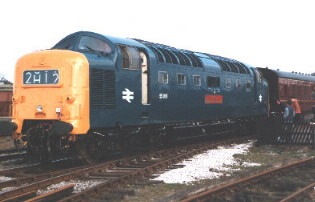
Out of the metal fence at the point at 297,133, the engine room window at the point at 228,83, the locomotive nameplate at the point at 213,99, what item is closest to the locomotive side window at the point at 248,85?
the engine room window at the point at 228,83

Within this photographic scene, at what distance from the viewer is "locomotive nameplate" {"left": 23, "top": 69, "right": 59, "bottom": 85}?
10.7 m

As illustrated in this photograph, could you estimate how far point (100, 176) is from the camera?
32.6ft

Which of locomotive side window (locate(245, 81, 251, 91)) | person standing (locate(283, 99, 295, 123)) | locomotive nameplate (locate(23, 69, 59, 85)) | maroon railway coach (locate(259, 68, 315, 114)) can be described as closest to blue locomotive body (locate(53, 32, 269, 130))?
locomotive side window (locate(245, 81, 251, 91))

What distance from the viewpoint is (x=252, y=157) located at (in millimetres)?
13055

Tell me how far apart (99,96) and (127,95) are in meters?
1.19

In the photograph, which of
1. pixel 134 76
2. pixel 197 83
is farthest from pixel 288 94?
pixel 134 76

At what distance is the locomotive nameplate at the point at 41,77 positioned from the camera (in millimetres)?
10703

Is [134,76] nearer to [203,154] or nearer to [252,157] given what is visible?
[203,154]

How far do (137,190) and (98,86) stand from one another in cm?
353

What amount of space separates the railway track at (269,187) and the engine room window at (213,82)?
6.50 metres

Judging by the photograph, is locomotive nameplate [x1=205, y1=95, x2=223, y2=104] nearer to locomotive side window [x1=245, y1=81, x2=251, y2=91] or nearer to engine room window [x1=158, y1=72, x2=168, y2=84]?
locomotive side window [x1=245, y1=81, x2=251, y2=91]

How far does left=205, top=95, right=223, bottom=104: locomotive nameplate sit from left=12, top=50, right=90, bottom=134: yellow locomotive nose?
22.7 ft

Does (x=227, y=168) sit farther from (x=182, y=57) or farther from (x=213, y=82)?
(x=213, y=82)

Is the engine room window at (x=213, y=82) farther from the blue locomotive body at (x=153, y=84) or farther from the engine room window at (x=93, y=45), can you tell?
the engine room window at (x=93, y=45)
